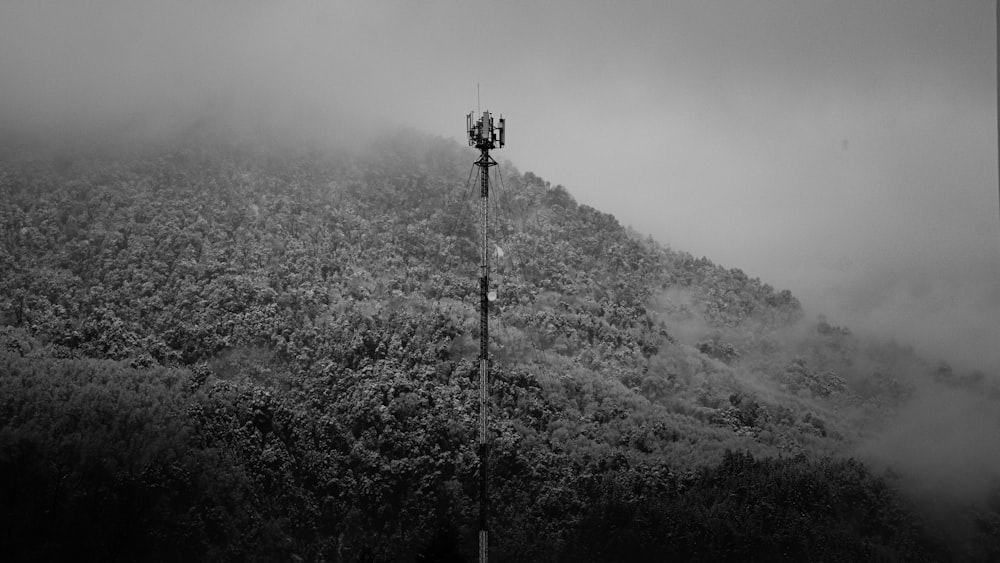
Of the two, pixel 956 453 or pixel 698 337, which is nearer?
pixel 956 453

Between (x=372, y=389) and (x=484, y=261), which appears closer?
(x=484, y=261)

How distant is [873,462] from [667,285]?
46.7 meters

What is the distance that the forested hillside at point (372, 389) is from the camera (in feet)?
341

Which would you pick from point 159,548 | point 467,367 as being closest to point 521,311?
point 467,367

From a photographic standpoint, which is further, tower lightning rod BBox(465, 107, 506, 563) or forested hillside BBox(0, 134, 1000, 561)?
forested hillside BBox(0, 134, 1000, 561)

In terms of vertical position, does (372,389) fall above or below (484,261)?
below

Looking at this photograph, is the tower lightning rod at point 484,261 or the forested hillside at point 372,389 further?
the forested hillside at point 372,389

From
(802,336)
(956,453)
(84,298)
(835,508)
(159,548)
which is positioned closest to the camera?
(159,548)

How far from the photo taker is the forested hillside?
104 m

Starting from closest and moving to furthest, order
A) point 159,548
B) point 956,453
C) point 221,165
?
point 159,548, point 956,453, point 221,165

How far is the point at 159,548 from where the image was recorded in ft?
323

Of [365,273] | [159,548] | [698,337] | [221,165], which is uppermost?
[221,165]

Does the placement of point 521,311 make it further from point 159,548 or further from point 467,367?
point 159,548

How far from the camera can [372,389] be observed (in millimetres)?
115125
